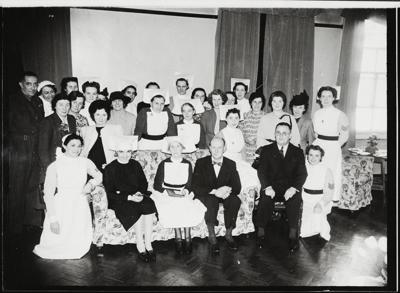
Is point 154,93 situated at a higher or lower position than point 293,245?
higher

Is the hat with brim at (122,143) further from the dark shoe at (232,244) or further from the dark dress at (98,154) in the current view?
the dark shoe at (232,244)

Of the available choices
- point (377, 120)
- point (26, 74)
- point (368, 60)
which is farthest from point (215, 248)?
point (368, 60)

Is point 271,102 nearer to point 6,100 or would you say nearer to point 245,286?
point 245,286

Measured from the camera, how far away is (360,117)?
6297mm

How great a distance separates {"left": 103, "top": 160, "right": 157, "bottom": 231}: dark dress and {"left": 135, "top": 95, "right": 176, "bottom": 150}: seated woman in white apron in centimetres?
85

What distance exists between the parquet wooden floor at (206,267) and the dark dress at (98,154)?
90 centimetres

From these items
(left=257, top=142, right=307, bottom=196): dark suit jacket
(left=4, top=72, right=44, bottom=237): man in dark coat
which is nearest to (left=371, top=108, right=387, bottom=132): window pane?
(left=257, top=142, right=307, bottom=196): dark suit jacket

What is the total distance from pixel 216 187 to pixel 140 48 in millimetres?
3613

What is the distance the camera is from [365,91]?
20.4 ft

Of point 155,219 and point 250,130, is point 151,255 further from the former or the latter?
point 250,130

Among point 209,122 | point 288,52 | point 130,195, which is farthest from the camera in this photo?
point 288,52

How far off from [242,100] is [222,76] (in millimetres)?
1293

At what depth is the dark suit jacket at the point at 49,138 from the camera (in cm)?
363

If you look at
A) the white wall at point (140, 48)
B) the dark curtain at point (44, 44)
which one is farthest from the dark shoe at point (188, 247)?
the white wall at point (140, 48)
